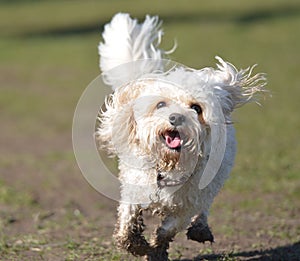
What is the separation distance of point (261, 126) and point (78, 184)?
489 centimetres

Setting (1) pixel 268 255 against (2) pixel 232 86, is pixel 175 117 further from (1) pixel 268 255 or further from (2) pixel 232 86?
(1) pixel 268 255

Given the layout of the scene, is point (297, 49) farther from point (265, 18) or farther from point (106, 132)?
point (106, 132)

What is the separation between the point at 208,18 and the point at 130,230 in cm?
2663

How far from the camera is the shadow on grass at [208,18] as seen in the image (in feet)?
98.6

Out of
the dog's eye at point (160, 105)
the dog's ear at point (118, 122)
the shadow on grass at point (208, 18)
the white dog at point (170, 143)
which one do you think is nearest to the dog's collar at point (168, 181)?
the white dog at point (170, 143)

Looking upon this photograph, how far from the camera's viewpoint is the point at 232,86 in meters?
6.43

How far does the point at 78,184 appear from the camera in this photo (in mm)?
11172

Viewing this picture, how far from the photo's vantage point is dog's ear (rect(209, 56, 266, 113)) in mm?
6316

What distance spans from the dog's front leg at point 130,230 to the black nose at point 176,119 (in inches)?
43.5

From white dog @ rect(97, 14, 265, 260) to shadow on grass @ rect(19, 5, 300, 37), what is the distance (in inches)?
891

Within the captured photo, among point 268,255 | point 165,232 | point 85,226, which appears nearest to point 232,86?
point 165,232

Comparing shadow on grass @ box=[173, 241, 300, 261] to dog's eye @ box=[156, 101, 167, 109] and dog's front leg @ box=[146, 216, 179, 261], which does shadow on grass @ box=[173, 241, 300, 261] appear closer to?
dog's front leg @ box=[146, 216, 179, 261]

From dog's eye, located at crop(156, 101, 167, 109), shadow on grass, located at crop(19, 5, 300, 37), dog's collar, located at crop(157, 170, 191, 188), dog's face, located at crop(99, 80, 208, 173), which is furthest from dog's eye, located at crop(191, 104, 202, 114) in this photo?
shadow on grass, located at crop(19, 5, 300, 37)

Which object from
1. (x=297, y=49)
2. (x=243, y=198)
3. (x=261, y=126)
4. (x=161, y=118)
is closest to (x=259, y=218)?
(x=243, y=198)
